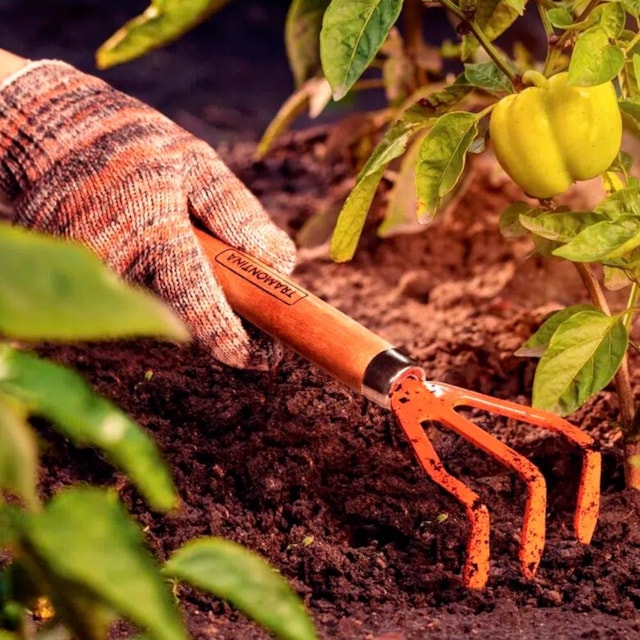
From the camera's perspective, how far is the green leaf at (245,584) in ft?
2.13

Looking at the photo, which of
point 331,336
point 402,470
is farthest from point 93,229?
point 402,470

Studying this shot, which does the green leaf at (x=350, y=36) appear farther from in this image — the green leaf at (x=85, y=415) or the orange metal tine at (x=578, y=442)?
the green leaf at (x=85, y=415)

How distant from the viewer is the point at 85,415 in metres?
0.63

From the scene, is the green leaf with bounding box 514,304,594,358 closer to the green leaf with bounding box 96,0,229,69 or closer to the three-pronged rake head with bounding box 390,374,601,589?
the three-pronged rake head with bounding box 390,374,601,589

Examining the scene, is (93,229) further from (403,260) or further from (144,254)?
(403,260)

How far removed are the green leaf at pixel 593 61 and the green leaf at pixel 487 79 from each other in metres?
0.14

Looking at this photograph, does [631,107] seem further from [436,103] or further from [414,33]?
[414,33]

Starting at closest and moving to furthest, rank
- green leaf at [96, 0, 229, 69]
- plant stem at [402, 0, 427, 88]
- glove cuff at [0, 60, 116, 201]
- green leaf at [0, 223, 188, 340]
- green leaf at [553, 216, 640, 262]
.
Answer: green leaf at [0, 223, 188, 340] < green leaf at [553, 216, 640, 262] < glove cuff at [0, 60, 116, 201] < green leaf at [96, 0, 229, 69] < plant stem at [402, 0, 427, 88]

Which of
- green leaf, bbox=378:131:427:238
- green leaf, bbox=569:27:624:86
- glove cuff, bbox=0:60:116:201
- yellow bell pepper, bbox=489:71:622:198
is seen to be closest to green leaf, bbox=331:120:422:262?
yellow bell pepper, bbox=489:71:622:198

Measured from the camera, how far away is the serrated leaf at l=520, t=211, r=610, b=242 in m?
1.09

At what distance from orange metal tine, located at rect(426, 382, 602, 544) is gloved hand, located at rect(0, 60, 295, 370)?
29cm

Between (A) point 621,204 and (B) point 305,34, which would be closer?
(A) point 621,204

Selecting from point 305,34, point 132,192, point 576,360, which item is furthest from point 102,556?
point 305,34

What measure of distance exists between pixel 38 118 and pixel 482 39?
24.0 inches
